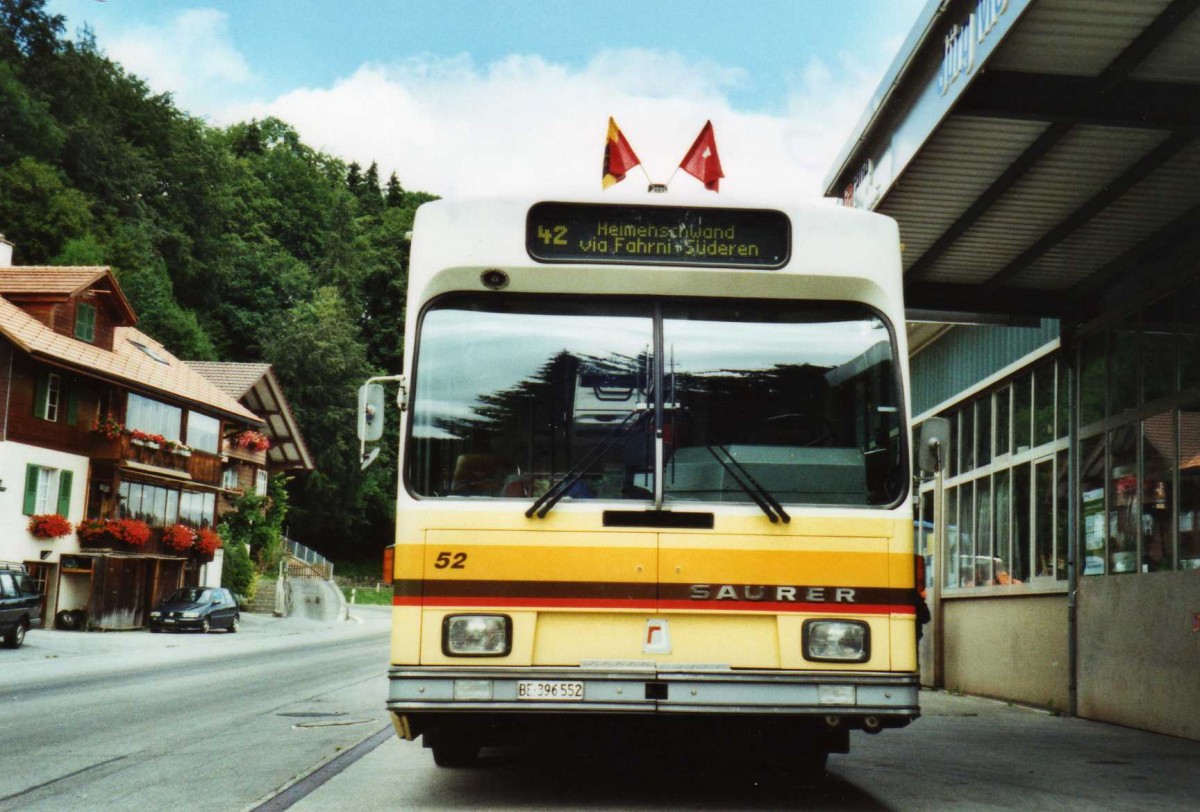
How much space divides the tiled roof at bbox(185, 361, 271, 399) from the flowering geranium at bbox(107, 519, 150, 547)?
15.8 meters

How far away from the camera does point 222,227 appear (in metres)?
82.7

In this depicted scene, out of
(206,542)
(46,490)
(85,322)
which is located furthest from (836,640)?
(206,542)

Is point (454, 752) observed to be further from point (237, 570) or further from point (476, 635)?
point (237, 570)

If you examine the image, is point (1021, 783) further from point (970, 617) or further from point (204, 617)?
point (204, 617)

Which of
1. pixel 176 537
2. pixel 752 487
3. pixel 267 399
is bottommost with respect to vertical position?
pixel 752 487

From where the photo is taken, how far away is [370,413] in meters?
7.51

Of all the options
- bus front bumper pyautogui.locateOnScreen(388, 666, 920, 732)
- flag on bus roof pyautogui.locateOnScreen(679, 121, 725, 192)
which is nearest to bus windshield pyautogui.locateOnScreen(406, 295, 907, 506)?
bus front bumper pyautogui.locateOnScreen(388, 666, 920, 732)

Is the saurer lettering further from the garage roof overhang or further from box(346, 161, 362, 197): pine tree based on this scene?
box(346, 161, 362, 197): pine tree

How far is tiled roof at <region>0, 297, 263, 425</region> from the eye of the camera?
3966 centimetres

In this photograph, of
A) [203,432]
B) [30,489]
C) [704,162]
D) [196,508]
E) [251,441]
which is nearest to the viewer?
[704,162]

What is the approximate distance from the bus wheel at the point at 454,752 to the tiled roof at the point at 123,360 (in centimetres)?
3224

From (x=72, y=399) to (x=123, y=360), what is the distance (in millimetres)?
3673

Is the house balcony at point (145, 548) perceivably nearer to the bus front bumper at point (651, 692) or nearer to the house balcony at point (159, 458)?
the house balcony at point (159, 458)

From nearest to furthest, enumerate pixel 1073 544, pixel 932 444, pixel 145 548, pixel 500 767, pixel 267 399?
pixel 932 444 < pixel 500 767 < pixel 1073 544 < pixel 145 548 < pixel 267 399
